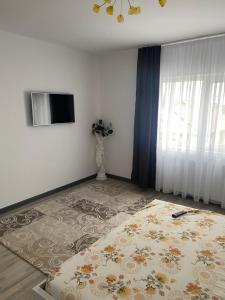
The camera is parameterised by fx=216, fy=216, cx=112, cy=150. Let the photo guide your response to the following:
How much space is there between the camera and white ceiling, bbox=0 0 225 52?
2.22m

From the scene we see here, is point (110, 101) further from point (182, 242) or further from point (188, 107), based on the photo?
point (182, 242)

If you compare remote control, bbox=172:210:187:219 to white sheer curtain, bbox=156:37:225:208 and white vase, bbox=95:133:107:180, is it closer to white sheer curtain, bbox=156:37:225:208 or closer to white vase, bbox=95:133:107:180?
white sheer curtain, bbox=156:37:225:208

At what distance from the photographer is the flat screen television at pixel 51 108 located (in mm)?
3457

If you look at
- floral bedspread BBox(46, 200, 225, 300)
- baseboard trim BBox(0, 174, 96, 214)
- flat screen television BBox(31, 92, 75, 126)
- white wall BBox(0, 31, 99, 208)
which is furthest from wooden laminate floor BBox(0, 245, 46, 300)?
flat screen television BBox(31, 92, 75, 126)

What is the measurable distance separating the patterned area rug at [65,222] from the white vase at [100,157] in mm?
535

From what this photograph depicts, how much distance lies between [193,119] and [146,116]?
830 mm

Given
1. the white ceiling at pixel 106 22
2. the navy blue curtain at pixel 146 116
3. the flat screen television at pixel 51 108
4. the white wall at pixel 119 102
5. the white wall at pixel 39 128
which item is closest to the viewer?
the white ceiling at pixel 106 22

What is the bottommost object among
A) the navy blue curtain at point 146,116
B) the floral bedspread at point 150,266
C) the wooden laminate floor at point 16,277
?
the wooden laminate floor at point 16,277

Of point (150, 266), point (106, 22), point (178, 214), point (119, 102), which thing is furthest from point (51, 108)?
point (150, 266)

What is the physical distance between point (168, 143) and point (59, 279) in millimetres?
2949

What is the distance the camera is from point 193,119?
353 cm

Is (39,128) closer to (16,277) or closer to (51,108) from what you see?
(51,108)

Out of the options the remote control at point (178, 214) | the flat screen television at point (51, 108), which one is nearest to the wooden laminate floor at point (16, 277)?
the remote control at point (178, 214)

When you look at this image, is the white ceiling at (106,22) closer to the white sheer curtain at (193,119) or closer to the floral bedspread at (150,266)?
the white sheer curtain at (193,119)
